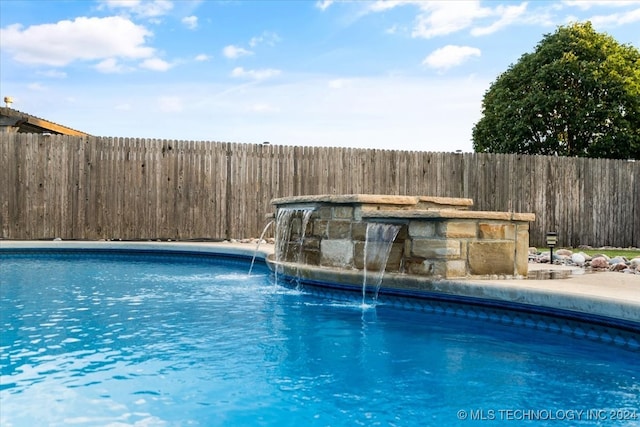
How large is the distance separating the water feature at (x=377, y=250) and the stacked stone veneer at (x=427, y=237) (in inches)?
1.6

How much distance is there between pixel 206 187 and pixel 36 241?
3.14 m

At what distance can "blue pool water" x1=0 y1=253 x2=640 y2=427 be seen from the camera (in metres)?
2.83

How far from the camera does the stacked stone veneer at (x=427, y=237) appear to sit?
5387mm

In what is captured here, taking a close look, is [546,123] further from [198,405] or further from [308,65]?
[198,405]

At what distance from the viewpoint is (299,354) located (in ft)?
12.5

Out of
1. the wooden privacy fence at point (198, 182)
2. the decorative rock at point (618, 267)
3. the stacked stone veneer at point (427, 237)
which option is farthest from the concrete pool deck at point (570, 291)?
the wooden privacy fence at point (198, 182)

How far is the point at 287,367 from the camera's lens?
3.52 m

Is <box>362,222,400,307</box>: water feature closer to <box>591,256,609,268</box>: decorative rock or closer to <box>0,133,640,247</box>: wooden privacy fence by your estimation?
<box>591,256,609,268</box>: decorative rock

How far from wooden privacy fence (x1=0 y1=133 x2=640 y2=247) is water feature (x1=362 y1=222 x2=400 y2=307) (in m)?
6.04

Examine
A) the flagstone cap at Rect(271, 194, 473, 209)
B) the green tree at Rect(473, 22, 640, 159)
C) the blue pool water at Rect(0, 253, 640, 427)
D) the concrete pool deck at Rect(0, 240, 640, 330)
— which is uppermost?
the green tree at Rect(473, 22, 640, 159)

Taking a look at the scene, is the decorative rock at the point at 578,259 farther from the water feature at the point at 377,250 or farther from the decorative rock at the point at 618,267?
the water feature at the point at 377,250

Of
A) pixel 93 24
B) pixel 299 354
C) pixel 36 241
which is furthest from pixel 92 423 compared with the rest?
pixel 93 24

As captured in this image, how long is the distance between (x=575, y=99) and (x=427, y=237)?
15296 mm

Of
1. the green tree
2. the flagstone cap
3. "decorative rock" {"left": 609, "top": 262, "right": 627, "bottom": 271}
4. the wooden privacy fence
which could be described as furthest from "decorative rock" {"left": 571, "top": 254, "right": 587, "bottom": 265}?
the green tree
